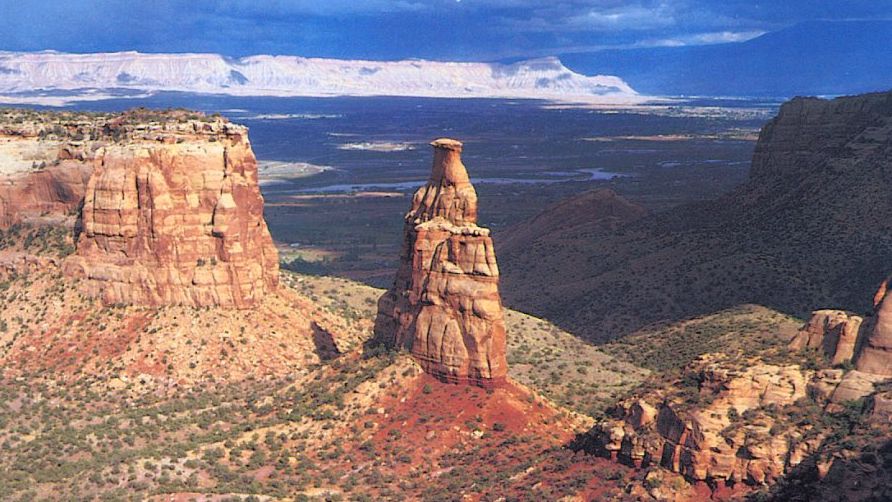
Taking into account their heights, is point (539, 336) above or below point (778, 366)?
below

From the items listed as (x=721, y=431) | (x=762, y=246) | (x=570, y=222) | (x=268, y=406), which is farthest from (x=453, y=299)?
(x=570, y=222)

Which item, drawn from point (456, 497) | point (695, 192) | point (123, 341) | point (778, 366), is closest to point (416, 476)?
point (456, 497)

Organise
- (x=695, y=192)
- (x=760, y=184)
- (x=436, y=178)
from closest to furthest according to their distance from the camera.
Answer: (x=436, y=178) < (x=760, y=184) < (x=695, y=192)

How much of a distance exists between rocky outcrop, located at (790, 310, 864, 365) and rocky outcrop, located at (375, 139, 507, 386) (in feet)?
41.5

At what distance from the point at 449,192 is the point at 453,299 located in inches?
220

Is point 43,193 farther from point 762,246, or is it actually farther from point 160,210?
point 762,246

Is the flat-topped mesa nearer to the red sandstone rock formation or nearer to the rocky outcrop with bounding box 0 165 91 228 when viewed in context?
the red sandstone rock formation

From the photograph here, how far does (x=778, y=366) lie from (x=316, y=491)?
56.6 ft

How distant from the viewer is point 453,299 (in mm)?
47375

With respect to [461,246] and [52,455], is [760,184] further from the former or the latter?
[52,455]

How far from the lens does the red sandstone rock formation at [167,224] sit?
188ft

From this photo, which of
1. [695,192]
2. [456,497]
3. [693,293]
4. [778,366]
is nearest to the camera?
[778,366]

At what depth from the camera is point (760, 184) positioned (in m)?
97.2

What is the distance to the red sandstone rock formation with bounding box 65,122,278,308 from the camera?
57.3 metres
